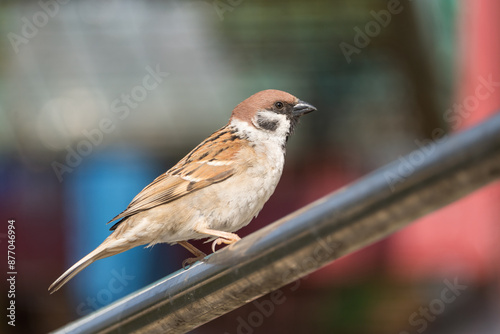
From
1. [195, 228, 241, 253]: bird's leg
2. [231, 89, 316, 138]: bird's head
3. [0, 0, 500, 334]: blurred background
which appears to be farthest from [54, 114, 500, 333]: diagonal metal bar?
[0, 0, 500, 334]: blurred background

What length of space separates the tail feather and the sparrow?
3 cm

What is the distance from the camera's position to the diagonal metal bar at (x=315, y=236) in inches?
17.3

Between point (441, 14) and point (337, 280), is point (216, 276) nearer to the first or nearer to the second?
point (337, 280)

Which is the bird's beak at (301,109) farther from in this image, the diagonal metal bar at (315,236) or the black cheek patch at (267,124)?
the diagonal metal bar at (315,236)

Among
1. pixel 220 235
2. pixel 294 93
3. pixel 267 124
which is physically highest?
pixel 267 124

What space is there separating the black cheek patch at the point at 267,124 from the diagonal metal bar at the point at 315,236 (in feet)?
1.84

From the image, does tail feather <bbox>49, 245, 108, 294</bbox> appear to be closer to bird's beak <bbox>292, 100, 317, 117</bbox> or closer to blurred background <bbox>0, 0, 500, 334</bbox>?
bird's beak <bbox>292, 100, 317, 117</bbox>

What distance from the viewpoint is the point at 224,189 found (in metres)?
1.24

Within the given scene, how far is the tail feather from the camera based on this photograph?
2.76 feet

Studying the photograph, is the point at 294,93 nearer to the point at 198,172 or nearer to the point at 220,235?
the point at 198,172

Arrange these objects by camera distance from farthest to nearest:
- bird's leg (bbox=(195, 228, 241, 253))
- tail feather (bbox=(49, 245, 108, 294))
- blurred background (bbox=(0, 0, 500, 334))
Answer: blurred background (bbox=(0, 0, 500, 334)) < bird's leg (bbox=(195, 228, 241, 253)) < tail feather (bbox=(49, 245, 108, 294))

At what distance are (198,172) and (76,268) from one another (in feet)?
1.22

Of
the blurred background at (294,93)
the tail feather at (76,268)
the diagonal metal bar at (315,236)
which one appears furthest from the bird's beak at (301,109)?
the blurred background at (294,93)

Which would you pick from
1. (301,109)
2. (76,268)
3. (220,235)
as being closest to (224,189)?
(220,235)
